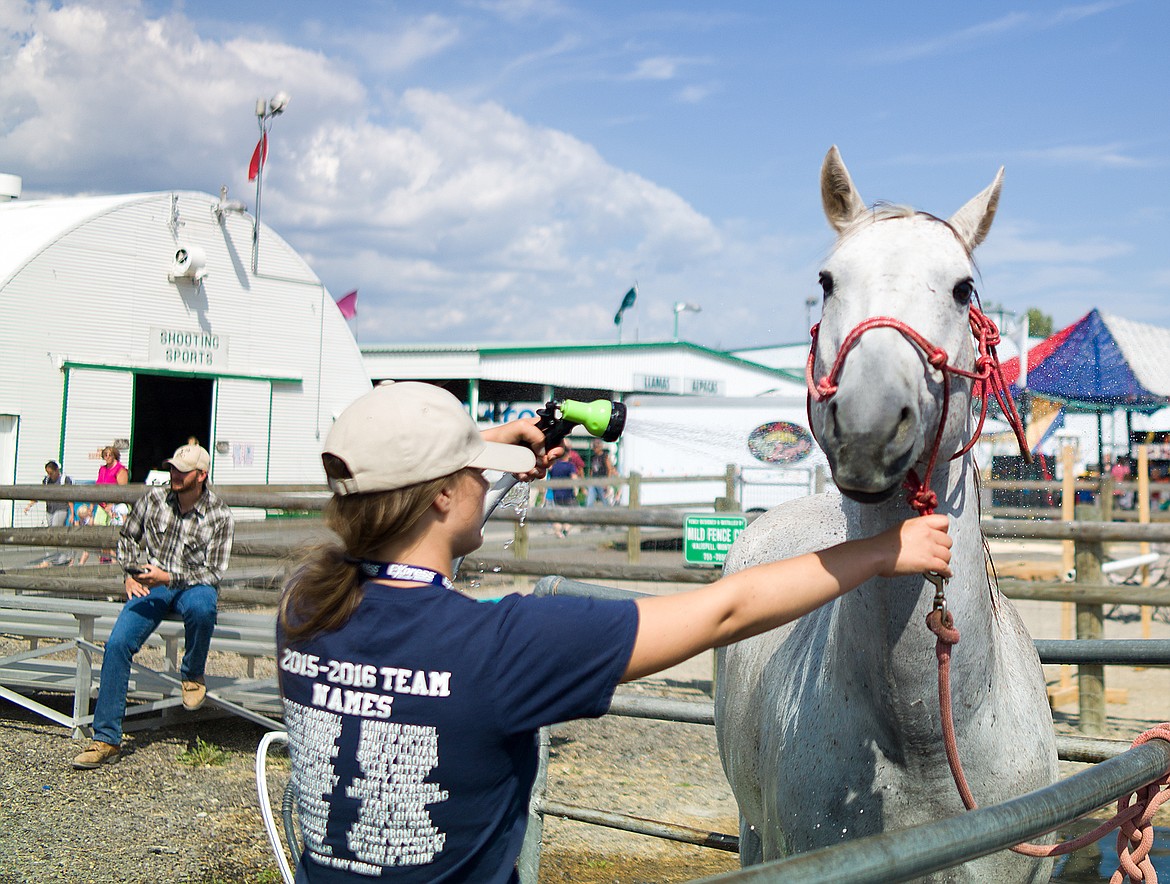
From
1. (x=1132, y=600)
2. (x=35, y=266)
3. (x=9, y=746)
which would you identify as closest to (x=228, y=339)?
(x=35, y=266)

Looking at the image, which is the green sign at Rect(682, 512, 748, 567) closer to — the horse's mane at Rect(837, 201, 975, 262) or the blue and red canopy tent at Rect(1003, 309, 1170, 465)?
the blue and red canopy tent at Rect(1003, 309, 1170, 465)

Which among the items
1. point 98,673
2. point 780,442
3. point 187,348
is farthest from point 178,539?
point 187,348

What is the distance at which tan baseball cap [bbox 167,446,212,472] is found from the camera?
584cm

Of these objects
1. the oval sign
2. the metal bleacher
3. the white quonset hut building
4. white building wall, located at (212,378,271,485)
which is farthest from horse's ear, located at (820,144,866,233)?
white building wall, located at (212,378,271,485)

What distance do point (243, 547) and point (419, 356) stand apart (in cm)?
2046

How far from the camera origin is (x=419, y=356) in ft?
90.7

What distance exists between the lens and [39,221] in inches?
710

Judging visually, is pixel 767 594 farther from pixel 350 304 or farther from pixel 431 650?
pixel 350 304

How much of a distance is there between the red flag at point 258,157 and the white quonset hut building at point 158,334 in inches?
44.7

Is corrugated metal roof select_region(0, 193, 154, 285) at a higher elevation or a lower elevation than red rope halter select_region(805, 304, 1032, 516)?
higher

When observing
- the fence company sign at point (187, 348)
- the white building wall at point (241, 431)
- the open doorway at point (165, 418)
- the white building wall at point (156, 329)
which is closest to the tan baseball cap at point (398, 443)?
the white building wall at point (156, 329)

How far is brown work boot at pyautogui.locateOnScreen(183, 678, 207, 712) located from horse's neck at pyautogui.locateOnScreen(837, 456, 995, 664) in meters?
4.70

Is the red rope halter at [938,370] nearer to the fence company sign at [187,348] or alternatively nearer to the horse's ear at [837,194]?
the horse's ear at [837,194]

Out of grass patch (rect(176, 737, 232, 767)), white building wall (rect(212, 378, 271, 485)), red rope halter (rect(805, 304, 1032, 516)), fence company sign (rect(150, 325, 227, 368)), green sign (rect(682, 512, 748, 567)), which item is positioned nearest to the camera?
red rope halter (rect(805, 304, 1032, 516))
